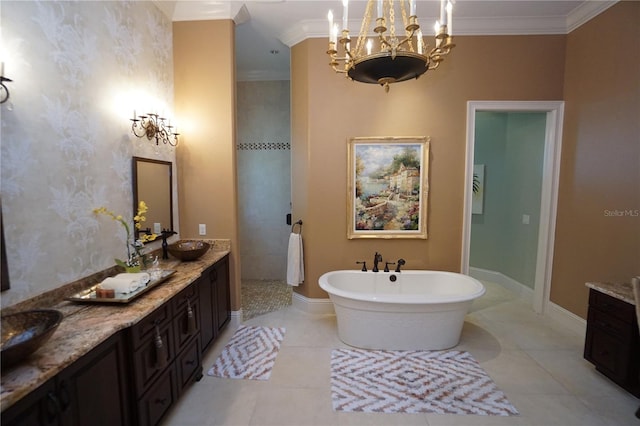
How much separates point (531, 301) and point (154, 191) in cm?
478

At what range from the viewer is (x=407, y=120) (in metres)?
3.44

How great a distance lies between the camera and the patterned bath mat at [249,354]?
2.50m

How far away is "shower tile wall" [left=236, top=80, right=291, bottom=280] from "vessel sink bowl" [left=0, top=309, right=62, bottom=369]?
10.8 ft

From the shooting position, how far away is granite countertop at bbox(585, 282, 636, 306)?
219 cm

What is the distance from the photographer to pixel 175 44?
10.2 feet

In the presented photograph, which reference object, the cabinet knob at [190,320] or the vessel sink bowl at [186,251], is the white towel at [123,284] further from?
the vessel sink bowl at [186,251]

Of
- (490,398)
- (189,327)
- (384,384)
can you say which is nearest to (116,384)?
(189,327)

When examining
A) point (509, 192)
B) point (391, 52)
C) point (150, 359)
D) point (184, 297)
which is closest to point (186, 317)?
point (184, 297)

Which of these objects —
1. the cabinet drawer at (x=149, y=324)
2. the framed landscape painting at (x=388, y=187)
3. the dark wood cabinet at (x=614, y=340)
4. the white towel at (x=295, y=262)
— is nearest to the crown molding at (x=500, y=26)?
the framed landscape painting at (x=388, y=187)

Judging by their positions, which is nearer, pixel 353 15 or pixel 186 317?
pixel 186 317

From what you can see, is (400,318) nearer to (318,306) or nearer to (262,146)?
(318,306)

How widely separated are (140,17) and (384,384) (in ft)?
12.5

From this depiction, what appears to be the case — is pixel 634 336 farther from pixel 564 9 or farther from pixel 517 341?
pixel 564 9

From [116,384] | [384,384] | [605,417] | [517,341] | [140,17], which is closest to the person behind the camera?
[116,384]
